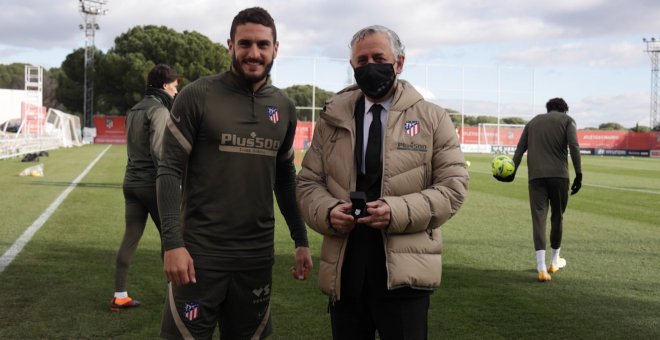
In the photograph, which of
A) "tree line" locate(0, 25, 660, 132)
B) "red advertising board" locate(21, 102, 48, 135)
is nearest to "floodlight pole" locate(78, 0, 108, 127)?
"tree line" locate(0, 25, 660, 132)

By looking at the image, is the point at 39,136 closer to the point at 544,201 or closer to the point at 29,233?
the point at 29,233

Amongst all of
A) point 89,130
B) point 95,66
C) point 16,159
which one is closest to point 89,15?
point 95,66

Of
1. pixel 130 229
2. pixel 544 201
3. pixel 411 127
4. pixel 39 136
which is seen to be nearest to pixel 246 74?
pixel 411 127

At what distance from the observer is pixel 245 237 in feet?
10.5

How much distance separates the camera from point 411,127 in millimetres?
2973

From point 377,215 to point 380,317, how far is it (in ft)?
1.76

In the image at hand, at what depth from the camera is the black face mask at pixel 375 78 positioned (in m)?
2.98

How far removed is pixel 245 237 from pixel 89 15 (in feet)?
224

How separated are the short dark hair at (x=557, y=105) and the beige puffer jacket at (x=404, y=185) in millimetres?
5475

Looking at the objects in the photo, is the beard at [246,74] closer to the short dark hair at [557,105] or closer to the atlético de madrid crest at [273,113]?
the atlético de madrid crest at [273,113]

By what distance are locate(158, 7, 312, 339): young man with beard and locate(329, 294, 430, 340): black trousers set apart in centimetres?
45

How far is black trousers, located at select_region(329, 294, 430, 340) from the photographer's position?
2.99 meters

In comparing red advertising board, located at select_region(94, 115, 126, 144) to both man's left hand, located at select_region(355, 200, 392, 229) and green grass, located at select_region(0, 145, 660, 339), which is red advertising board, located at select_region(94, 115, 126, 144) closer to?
green grass, located at select_region(0, 145, 660, 339)

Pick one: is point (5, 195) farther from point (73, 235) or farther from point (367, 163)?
point (367, 163)
